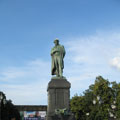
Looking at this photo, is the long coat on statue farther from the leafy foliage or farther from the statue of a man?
the leafy foliage

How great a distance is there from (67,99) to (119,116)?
2786 cm

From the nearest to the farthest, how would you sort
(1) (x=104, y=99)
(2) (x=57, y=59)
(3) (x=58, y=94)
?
(3) (x=58, y=94), (2) (x=57, y=59), (1) (x=104, y=99)

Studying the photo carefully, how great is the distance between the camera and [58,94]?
60.6ft

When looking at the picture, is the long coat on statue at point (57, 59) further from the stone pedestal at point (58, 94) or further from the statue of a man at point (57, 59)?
the stone pedestal at point (58, 94)

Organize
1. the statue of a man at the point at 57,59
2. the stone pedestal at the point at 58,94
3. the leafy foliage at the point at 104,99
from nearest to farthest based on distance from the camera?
the stone pedestal at the point at 58,94, the statue of a man at the point at 57,59, the leafy foliage at the point at 104,99

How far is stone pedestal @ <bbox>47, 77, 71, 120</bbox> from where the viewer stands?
18236mm

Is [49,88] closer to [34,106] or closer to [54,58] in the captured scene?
[54,58]

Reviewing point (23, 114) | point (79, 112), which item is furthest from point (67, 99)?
point (23, 114)

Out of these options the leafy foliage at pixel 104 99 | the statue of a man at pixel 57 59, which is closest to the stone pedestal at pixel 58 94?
the statue of a man at pixel 57 59

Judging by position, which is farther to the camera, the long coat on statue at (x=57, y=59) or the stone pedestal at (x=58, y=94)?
the long coat on statue at (x=57, y=59)

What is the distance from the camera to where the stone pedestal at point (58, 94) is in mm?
18236

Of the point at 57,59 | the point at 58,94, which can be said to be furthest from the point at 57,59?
the point at 58,94

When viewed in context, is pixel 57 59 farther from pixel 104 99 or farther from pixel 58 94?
pixel 104 99

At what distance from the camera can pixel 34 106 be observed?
73438mm
